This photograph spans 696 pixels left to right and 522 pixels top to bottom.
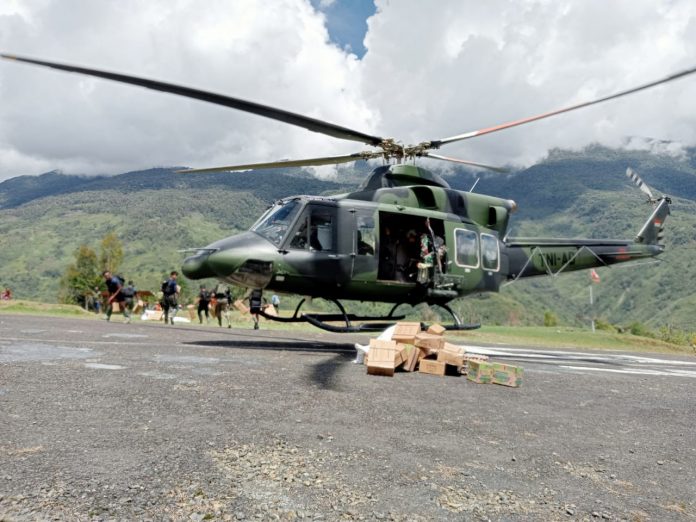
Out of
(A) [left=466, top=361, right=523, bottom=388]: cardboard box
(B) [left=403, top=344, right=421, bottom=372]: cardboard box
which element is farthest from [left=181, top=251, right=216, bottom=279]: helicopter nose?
(A) [left=466, top=361, right=523, bottom=388]: cardboard box

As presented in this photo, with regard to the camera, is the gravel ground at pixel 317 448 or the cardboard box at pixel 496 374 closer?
the gravel ground at pixel 317 448

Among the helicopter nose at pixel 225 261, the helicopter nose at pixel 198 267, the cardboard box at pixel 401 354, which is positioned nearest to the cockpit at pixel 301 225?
the helicopter nose at pixel 225 261

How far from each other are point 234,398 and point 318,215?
6.38 metres

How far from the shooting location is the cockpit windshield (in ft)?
35.3

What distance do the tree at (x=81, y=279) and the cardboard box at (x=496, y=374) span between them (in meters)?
89.7

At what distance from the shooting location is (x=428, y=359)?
8.54 m

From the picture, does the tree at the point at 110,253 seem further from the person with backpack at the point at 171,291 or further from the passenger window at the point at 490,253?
the passenger window at the point at 490,253

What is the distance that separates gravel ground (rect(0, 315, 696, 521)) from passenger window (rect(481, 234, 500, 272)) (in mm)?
6144

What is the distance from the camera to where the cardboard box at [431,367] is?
828 cm

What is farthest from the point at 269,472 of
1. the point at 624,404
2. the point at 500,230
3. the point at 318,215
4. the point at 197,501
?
the point at 500,230

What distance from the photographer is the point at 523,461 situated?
400cm

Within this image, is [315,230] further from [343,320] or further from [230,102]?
[230,102]

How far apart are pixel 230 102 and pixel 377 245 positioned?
5025 mm

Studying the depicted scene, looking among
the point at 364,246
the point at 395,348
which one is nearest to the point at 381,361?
the point at 395,348
